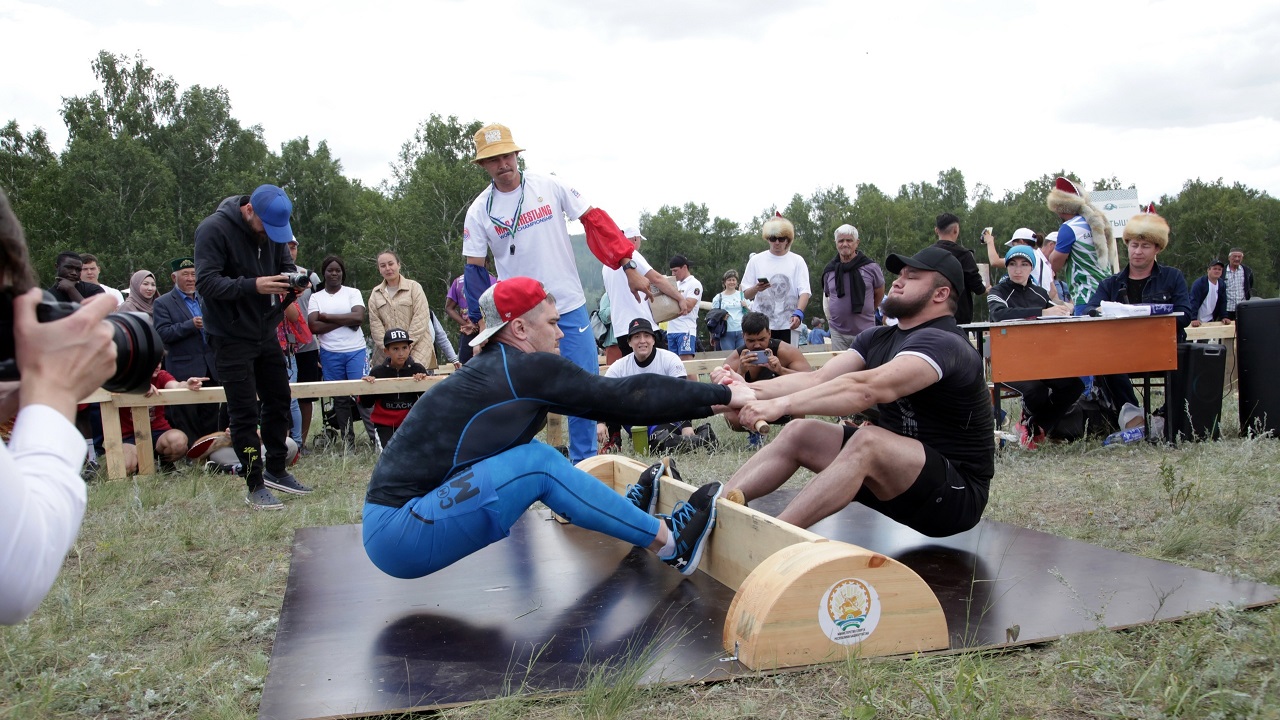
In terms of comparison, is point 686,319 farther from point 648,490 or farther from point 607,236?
point 648,490

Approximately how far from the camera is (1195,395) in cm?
704

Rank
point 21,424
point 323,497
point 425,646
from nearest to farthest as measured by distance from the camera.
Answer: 1. point 21,424
2. point 425,646
3. point 323,497

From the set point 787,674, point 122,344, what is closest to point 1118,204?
point 787,674

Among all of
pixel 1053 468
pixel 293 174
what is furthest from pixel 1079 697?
pixel 293 174

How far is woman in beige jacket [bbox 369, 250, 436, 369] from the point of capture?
9.41 meters

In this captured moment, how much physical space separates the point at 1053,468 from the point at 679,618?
→ 13.4ft

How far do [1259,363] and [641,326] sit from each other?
4.70 metres

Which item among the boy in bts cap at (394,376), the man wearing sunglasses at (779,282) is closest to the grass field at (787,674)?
the boy in bts cap at (394,376)

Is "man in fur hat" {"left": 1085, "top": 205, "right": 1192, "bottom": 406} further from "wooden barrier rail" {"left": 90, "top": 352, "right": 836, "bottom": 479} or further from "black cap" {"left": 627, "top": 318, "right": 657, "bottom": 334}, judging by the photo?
"wooden barrier rail" {"left": 90, "top": 352, "right": 836, "bottom": 479}

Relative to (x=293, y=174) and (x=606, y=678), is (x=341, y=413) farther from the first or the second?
(x=293, y=174)

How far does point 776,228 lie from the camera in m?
10.1

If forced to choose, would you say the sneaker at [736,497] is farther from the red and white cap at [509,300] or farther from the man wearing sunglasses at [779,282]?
the man wearing sunglasses at [779,282]

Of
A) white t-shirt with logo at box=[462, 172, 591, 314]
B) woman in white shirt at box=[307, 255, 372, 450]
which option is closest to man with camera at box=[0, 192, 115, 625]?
white t-shirt with logo at box=[462, 172, 591, 314]

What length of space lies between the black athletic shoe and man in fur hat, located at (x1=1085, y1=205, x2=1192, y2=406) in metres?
4.63
